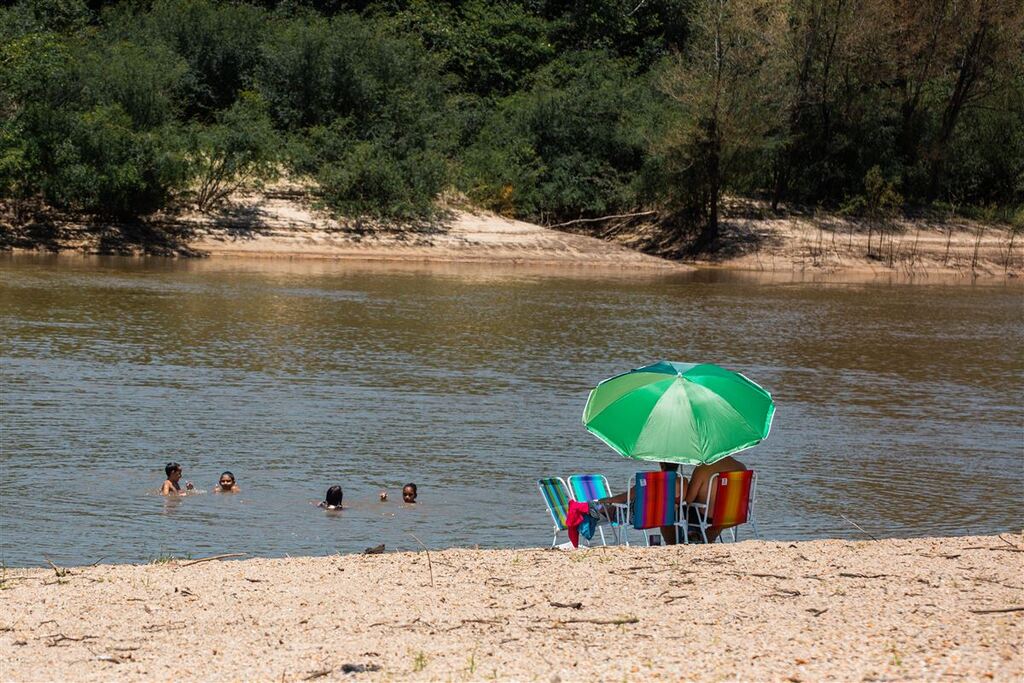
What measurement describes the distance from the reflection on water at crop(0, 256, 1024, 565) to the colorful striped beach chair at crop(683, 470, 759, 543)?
162 centimetres

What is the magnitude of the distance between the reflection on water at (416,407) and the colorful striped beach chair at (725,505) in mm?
1623

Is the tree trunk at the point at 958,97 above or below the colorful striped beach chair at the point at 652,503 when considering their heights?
above

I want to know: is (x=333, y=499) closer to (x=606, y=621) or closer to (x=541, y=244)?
(x=606, y=621)

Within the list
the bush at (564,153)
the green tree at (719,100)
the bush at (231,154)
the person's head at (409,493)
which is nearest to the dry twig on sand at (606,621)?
the person's head at (409,493)

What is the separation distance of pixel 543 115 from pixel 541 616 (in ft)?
136

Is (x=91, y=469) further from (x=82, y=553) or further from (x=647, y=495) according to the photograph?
(x=647, y=495)

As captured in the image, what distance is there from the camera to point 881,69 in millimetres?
46031

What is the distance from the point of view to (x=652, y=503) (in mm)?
9594

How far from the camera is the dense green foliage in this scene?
39.5 m

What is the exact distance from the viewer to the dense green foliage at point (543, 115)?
3947 centimetres

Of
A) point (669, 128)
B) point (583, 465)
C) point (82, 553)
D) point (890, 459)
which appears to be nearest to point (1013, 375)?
point (890, 459)

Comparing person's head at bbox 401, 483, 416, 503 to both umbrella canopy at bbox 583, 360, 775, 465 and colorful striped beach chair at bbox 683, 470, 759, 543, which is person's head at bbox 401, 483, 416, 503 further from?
colorful striped beach chair at bbox 683, 470, 759, 543

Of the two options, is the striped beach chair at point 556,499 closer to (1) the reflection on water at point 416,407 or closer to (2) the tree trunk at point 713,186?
(1) the reflection on water at point 416,407

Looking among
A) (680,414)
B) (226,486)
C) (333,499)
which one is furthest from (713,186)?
(680,414)
